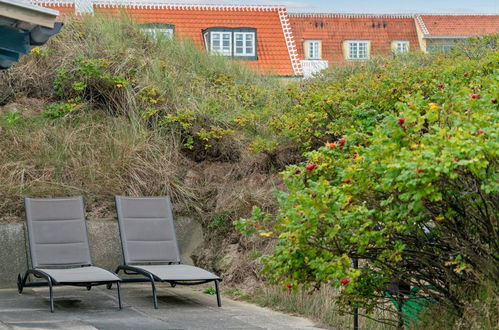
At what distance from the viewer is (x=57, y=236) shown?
392 inches

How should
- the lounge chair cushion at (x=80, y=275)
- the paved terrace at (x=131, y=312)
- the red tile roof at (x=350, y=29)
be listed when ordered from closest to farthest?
the paved terrace at (x=131, y=312), the lounge chair cushion at (x=80, y=275), the red tile roof at (x=350, y=29)

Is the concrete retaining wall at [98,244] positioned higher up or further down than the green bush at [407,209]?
further down

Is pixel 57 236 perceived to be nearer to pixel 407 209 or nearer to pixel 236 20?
pixel 407 209

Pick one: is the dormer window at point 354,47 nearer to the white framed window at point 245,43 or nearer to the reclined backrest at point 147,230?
the white framed window at point 245,43

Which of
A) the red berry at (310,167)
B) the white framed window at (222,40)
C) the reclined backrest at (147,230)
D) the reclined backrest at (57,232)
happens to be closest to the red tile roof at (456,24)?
the white framed window at (222,40)

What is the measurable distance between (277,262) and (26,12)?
335cm

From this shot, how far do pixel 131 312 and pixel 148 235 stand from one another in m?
1.58

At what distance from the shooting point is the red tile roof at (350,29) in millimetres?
44156

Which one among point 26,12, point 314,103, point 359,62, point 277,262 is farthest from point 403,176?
point 359,62

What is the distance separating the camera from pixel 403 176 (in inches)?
200

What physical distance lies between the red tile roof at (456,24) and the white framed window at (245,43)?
15.7 meters

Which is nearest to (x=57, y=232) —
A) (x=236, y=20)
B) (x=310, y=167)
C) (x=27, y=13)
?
(x=27, y=13)

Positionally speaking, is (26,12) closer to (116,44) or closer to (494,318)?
(494,318)

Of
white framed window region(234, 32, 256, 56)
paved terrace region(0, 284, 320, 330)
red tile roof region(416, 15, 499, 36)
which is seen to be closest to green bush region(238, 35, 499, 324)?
paved terrace region(0, 284, 320, 330)
